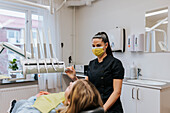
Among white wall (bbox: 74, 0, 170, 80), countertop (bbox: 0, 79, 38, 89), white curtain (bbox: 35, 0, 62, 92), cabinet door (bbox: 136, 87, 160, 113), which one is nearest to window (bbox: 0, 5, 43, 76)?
white curtain (bbox: 35, 0, 62, 92)

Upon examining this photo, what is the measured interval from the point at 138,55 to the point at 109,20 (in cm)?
94

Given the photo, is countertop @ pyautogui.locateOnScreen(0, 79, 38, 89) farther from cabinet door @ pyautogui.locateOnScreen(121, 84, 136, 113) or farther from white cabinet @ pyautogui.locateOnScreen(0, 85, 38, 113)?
cabinet door @ pyautogui.locateOnScreen(121, 84, 136, 113)

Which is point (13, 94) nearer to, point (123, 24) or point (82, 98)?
point (82, 98)

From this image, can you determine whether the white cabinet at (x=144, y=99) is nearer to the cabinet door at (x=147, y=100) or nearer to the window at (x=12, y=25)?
the cabinet door at (x=147, y=100)

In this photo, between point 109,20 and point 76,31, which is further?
point 76,31

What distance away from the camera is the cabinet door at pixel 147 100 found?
6.12 feet

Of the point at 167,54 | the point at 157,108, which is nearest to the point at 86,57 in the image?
the point at 167,54

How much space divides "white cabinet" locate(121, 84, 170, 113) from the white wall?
1.61ft

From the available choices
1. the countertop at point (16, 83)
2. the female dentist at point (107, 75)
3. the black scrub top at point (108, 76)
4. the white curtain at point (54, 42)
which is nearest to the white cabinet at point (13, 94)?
the countertop at point (16, 83)

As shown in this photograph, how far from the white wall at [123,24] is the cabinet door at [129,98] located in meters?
0.52

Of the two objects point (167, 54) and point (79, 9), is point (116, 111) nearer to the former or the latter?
point (167, 54)

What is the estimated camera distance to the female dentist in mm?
1383

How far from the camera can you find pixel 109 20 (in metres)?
3.11

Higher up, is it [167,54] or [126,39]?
[126,39]
